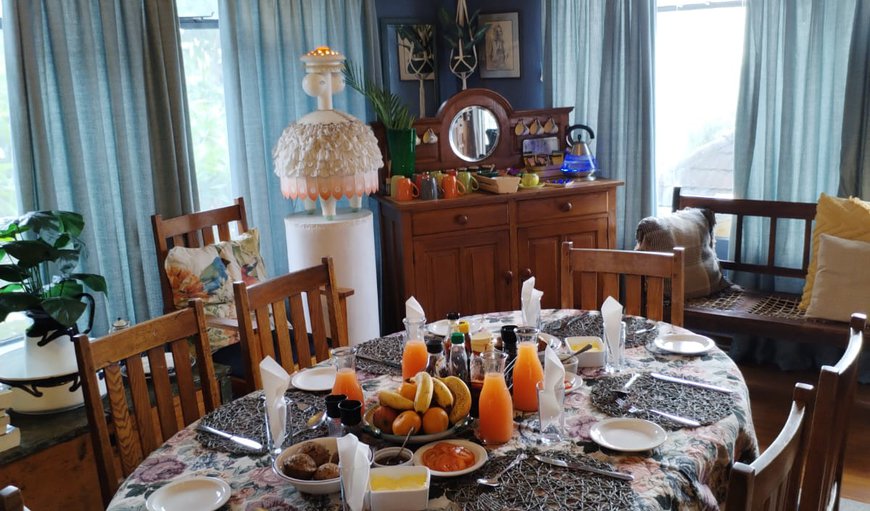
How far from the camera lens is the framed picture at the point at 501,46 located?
413 cm

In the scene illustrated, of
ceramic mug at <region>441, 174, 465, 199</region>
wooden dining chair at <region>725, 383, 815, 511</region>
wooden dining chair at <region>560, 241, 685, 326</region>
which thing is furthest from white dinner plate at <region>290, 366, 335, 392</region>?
ceramic mug at <region>441, 174, 465, 199</region>

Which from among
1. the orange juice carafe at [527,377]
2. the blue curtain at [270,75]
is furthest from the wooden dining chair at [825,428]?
the blue curtain at [270,75]

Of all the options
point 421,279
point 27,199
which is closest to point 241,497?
point 27,199

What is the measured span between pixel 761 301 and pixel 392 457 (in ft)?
8.01

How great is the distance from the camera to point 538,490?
1449mm

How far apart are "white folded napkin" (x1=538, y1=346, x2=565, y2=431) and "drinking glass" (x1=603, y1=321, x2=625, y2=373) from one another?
0.40 meters

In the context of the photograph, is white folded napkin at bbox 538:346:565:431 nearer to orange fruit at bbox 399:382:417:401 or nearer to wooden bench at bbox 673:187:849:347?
orange fruit at bbox 399:382:417:401

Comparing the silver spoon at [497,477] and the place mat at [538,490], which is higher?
the silver spoon at [497,477]

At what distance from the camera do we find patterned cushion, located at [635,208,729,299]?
3.39 meters

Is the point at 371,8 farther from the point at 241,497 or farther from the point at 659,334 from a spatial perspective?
the point at 241,497

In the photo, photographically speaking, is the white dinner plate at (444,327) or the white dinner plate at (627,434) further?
the white dinner plate at (444,327)

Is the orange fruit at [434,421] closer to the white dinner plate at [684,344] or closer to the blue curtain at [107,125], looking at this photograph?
the white dinner plate at [684,344]

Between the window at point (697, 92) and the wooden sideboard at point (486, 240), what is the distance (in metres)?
0.50

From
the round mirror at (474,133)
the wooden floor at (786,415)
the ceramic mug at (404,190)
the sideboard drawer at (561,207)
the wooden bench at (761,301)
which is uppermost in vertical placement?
the round mirror at (474,133)
